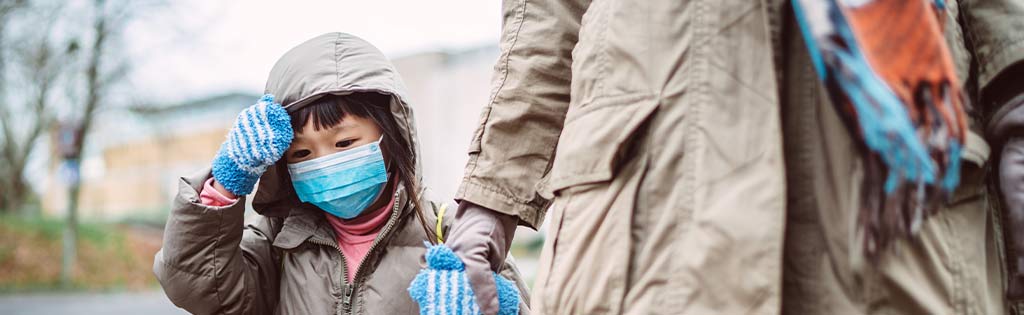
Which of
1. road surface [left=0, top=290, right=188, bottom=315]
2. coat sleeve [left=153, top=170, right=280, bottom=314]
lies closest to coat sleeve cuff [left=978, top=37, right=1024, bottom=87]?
coat sleeve [left=153, top=170, right=280, bottom=314]

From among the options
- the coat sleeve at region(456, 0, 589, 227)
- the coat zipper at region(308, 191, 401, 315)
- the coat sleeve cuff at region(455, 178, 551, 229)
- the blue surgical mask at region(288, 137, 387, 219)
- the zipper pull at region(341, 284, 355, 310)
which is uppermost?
the coat sleeve at region(456, 0, 589, 227)

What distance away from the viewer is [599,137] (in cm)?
150

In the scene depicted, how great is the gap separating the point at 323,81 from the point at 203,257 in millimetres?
642

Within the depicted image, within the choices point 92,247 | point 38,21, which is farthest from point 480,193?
point 92,247

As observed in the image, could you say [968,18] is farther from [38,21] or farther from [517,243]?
[517,243]

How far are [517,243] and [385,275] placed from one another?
969 inches

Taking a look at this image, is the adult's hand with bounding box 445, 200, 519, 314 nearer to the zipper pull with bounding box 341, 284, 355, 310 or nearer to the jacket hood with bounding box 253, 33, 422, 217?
the zipper pull with bounding box 341, 284, 355, 310

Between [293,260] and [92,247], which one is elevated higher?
[293,260]

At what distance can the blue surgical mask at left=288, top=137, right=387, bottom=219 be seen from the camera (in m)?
2.67

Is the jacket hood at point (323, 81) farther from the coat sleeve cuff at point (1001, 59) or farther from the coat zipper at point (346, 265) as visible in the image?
the coat sleeve cuff at point (1001, 59)

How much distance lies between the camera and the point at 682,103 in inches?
56.7

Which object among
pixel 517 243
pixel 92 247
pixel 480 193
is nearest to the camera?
pixel 480 193

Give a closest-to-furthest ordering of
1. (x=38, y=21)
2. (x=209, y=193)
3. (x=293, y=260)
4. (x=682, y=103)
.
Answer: (x=682, y=103) < (x=209, y=193) < (x=293, y=260) < (x=38, y=21)

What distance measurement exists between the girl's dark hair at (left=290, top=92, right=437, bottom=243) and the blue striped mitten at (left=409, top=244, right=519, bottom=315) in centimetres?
92
